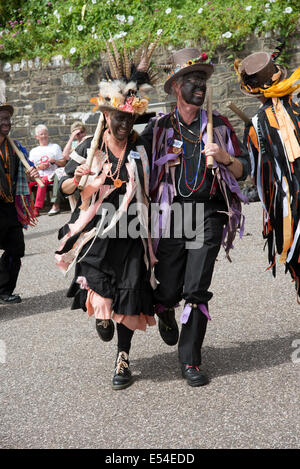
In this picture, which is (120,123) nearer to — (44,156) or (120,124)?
(120,124)

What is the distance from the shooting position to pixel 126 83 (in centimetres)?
448

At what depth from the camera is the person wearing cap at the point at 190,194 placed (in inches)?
176

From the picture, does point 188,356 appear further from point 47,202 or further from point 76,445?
point 47,202

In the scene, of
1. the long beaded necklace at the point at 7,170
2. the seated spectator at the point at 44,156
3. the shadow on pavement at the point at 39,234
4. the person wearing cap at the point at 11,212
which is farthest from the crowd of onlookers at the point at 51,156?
the long beaded necklace at the point at 7,170

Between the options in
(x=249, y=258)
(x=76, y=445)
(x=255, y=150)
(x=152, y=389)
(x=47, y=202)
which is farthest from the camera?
(x=47, y=202)

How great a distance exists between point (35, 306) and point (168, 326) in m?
2.43

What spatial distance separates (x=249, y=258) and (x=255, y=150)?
3361 mm

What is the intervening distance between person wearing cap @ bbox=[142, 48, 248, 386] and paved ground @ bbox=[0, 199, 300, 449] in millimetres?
377

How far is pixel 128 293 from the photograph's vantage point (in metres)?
4.48

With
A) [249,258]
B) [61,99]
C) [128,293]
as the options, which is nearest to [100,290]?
[128,293]

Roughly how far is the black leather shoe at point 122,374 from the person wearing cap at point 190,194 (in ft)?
1.18

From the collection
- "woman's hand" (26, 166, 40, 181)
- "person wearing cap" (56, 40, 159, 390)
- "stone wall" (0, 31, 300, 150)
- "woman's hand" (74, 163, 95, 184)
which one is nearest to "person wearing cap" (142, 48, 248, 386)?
"person wearing cap" (56, 40, 159, 390)


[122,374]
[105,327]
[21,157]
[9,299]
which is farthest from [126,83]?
[9,299]

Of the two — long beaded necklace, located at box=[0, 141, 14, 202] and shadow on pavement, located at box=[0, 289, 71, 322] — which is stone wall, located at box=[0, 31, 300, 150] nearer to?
long beaded necklace, located at box=[0, 141, 14, 202]
